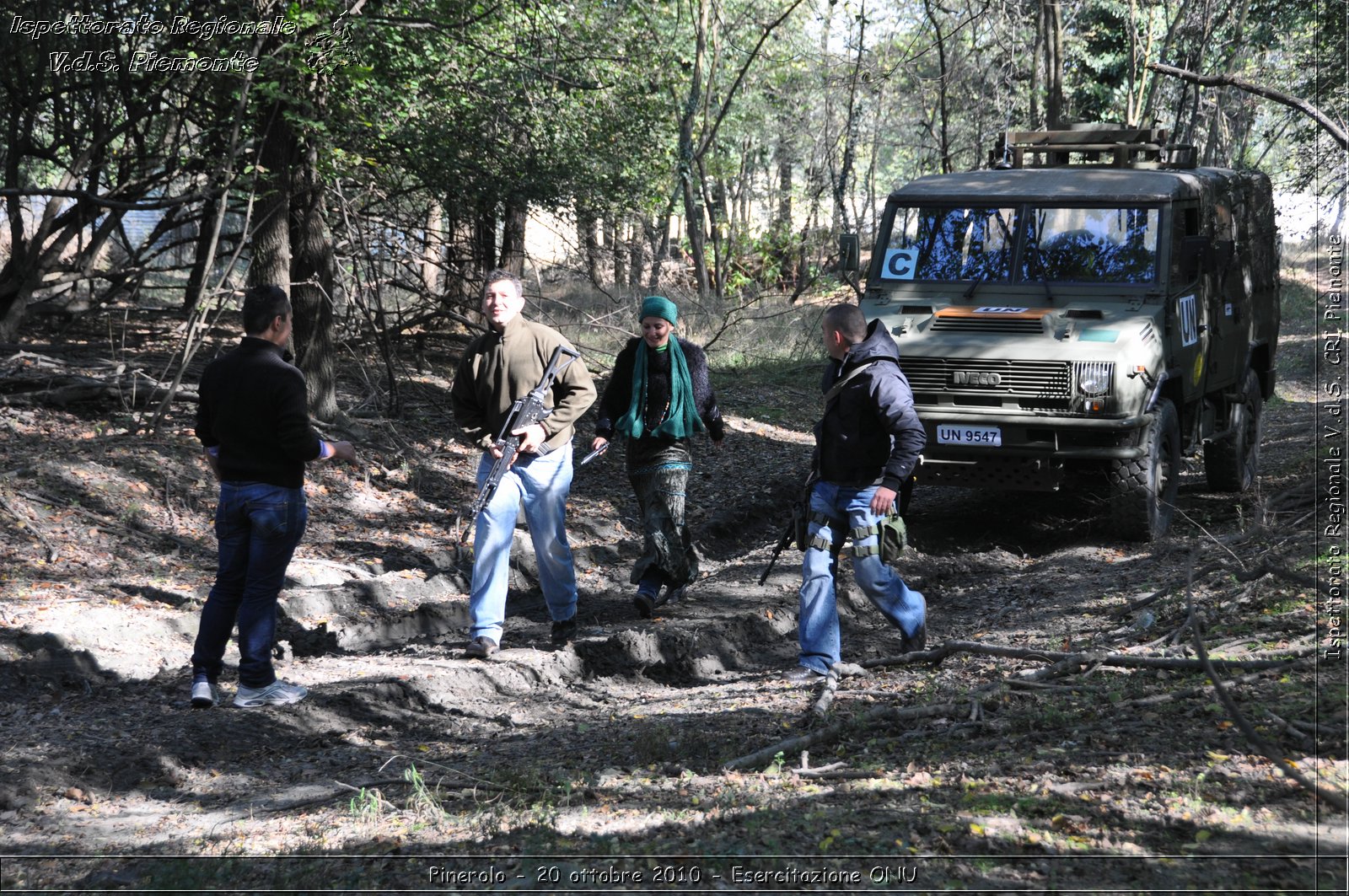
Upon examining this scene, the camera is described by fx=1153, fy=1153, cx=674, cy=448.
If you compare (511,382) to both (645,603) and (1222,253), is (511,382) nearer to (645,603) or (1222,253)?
Answer: (645,603)

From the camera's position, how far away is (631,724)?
214 inches

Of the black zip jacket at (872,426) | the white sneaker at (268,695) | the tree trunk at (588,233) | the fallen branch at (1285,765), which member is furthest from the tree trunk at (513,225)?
the fallen branch at (1285,765)

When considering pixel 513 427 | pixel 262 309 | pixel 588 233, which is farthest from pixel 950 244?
pixel 262 309

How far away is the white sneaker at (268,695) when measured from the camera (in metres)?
5.43

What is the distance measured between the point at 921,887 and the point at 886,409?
2584 mm

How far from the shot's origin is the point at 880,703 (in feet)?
17.3

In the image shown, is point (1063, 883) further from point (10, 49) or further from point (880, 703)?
point (10, 49)

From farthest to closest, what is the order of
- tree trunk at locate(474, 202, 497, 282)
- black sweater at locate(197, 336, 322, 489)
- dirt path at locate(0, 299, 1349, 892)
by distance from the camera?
tree trunk at locate(474, 202, 497, 282) → black sweater at locate(197, 336, 322, 489) → dirt path at locate(0, 299, 1349, 892)

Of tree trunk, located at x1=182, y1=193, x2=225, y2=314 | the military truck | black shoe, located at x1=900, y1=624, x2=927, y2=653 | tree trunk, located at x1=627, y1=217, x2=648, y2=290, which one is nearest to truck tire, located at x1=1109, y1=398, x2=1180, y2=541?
the military truck

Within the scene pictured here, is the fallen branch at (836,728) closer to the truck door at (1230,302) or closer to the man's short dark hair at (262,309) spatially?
the man's short dark hair at (262,309)

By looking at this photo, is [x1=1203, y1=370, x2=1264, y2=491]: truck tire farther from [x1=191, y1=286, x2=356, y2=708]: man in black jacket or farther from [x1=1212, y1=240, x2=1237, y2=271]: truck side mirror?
[x1=191, y1=286, x2=356, y2=708]: man in black jacket

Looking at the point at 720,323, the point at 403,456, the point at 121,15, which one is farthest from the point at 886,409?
the point at 720,323

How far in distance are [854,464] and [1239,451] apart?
20.5 ft

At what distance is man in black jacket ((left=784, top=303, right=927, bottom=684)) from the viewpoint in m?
5.43
